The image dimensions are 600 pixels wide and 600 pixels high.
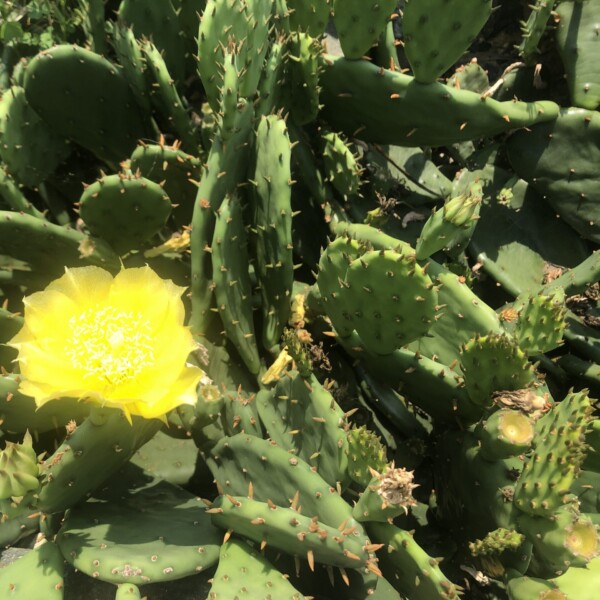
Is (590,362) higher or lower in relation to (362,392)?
higher

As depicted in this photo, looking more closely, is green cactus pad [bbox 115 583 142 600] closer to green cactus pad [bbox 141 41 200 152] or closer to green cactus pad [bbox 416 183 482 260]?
green cactus pad [bbox 416 183 482 260]

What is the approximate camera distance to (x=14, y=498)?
1268 millimetres

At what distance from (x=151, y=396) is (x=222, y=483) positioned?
1.68 feet

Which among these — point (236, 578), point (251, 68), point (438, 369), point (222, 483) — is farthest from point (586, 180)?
point (236, 578)

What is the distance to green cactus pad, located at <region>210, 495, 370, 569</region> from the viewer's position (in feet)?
4.06

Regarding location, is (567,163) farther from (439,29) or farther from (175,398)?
(175,398)

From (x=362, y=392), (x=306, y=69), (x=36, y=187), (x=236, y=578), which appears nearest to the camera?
(x=236, y=578)

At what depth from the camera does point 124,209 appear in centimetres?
166

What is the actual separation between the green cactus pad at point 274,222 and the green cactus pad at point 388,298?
0.77ft

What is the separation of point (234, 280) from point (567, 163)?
135cm

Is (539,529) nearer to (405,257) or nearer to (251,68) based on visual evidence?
(405,257)

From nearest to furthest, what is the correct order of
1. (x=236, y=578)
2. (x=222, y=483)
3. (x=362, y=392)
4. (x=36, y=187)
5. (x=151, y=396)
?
(x=151, y=396) → (x=236, y=578) → (x=222, y=483) → (x=362, y=392) → (x=36, y=187)

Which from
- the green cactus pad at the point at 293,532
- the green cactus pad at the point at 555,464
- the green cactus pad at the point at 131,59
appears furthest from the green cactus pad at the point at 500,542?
the green cactus pad at the point at 131,59

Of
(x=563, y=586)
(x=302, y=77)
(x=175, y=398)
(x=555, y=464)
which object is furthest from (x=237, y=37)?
(x=563, y=586)
